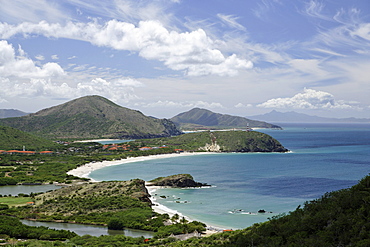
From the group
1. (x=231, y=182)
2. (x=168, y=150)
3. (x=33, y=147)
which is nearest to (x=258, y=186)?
(x=231, y=182)

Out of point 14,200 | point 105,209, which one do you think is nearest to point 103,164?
point 14,200

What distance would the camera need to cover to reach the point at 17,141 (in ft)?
525

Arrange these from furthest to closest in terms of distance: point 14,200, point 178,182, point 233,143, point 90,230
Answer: point 233,143 < point 178,182 < point 14,200 < point 90,230

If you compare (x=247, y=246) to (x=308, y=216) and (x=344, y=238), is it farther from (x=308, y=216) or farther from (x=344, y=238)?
(x=344, y=238)

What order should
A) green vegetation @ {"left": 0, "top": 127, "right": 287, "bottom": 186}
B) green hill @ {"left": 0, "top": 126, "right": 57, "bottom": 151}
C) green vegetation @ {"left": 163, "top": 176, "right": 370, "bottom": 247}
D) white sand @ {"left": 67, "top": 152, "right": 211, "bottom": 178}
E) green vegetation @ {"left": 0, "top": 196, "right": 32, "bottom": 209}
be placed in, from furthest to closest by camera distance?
green hill @ {"left": 0, "top": 126, "right": 57, "bottom": 151} < white sand @ {"left": 67, "top": 152, "right": 211, "bottom": 178} < green vegetation @ {"left": 0, "top": 127, "right": 287, "bottom": 186} < green vegetation @ {"left": 0, "top": 196, "right": 32, "bottom": 209} < green vegetation @ {"left": 163, "top": 176, "right": 370, "bottom": 247}

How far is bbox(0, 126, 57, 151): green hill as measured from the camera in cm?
14931

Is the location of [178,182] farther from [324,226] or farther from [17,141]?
[17,141]

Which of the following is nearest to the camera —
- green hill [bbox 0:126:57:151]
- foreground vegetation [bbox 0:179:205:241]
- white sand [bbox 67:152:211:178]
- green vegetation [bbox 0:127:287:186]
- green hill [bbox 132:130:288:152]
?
foreground vegetation [bbox 0:179:205:241]

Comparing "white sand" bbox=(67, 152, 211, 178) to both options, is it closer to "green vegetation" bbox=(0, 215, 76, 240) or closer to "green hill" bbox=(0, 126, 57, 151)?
"green hill" bbox=(0, 126, 57, 151)

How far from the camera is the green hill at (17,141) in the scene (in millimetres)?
149312

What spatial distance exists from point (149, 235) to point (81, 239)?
8.81m

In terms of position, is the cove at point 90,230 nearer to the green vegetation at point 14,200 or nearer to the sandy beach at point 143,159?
the sandy beach at point 143,159

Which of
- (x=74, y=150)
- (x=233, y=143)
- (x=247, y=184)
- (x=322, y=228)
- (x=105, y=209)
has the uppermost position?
(x=233, y=143)

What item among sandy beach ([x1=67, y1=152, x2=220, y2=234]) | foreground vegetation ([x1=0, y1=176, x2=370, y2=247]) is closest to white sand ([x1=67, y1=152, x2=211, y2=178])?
sandy beach ([x1=67, y1=152, x2=220, y2=234])
